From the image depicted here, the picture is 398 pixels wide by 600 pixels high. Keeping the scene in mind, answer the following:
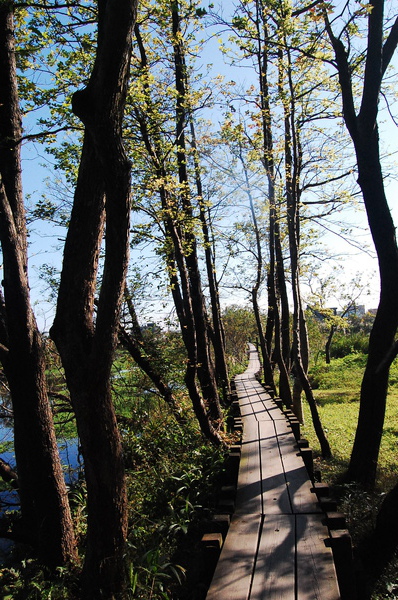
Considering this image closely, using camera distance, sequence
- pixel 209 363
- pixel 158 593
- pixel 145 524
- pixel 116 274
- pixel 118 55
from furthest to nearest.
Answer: pixel 209 363
pixel 145 524
pixel 158 593
pixel 116 274
pixel 118 55

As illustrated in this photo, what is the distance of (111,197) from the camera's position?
10.4ft

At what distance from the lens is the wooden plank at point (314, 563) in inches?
123

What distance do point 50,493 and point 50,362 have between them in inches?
228

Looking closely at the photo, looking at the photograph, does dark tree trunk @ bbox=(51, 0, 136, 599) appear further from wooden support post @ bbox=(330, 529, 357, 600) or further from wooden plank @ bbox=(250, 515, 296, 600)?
wooden support post @ bbox=(330, 529, 357, 600)

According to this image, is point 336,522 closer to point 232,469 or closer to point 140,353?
point 232,469

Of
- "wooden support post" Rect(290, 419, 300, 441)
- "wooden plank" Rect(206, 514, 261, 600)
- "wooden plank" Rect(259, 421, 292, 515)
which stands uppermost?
"wooden support post" Rect(290, 419, 300, 441)

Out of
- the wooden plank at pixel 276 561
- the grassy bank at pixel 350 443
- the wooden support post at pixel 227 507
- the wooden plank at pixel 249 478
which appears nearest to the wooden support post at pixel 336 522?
the wooden plank at pixel 276 561

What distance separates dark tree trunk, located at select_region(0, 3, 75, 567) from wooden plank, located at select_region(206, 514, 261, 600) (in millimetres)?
1933

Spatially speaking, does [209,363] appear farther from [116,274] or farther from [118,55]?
[118,55]

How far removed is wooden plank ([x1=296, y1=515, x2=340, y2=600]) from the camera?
3133mm

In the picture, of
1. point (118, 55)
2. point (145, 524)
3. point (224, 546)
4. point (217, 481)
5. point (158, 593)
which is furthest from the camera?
point (217, 481)

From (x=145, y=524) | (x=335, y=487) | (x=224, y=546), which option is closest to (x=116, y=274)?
(x=224, y=546)

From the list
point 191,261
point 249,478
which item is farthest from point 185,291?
point 249,478

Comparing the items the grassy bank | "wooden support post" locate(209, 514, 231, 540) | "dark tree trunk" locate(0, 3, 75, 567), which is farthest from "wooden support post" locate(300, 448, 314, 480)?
"dark tree trunk" locate(0, 3, 75, 567)
